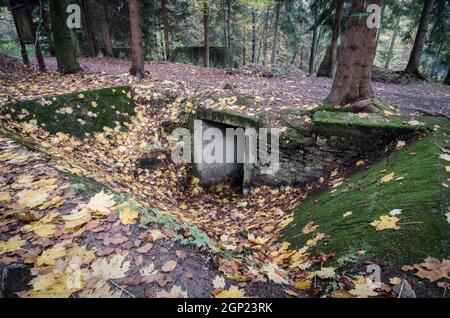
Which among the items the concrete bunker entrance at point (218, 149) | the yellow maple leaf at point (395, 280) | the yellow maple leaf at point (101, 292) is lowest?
→ the concrete bunker entrance at point (218, 149)

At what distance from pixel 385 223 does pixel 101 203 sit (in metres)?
3.03

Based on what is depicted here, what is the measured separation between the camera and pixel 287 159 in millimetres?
5777

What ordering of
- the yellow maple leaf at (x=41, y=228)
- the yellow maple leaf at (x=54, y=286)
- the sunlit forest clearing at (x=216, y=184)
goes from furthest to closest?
the yellow maple leaf at (x=41, y=228)
the sunlit forest clearing at (x=216, y=184)
the yellow maple leaf at (x=54, y=286)

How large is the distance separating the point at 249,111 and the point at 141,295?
4.88 metres

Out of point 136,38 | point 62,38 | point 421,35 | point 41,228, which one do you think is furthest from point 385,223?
point 421,35

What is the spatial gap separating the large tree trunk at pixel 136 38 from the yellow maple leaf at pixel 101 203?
6.47 meters

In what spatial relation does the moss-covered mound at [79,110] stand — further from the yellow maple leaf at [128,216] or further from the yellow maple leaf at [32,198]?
the yellow maple leaf at [128,216]

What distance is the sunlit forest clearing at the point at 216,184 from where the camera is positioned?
2340 millimetres

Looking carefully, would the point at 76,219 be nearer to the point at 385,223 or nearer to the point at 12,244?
the point at 12,244

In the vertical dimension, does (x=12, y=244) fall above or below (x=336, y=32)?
below

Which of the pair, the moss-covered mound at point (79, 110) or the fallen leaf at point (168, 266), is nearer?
the fallen leaf at point (168, 266)

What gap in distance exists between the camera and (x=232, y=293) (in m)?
2.24

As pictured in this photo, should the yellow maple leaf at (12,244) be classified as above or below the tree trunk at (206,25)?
below

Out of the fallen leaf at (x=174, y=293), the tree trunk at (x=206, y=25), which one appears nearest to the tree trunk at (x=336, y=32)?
the tree trunk at (x=206, y=25)
